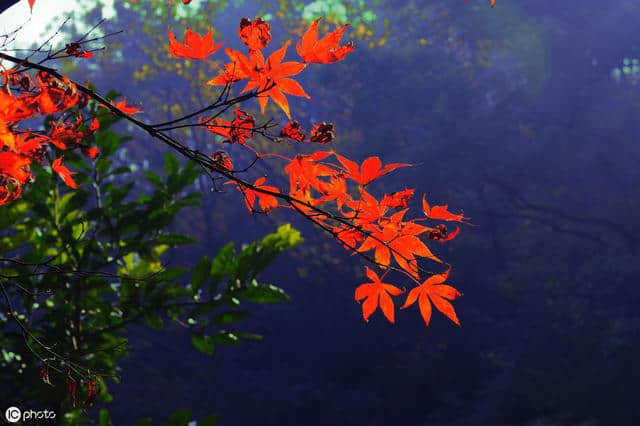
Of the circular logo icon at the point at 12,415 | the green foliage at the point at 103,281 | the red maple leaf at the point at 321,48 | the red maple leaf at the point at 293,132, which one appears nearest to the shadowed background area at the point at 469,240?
the green foliage at the point at 103,281

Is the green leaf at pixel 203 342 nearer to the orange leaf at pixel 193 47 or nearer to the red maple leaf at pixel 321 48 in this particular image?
the orange leaf at pixel 193 47

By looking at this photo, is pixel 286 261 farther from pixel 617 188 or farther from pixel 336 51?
pixel 336 51

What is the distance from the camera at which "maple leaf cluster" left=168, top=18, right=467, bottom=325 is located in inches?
43.8

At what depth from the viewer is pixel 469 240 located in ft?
33.8

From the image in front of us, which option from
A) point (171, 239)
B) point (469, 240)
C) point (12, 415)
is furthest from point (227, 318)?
point (469, 240)

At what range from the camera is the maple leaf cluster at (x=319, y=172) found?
111 cm

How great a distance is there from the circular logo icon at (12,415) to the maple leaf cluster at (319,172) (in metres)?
1.58

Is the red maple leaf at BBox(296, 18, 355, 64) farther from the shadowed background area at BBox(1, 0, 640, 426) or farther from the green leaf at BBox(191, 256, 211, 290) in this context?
the shadowed background area at BBox(1, 0, 640, 426)

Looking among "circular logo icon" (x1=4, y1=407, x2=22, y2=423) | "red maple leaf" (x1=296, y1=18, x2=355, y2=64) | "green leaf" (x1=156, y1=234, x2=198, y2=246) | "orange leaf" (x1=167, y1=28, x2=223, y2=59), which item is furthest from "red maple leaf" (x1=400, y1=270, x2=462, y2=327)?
"circular logo icon" (x1=4, y1=407, x2=22, y2=423)

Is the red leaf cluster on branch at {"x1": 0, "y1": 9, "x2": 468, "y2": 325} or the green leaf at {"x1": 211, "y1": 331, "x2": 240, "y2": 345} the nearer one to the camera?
the red leaf cluster on branch at {"x1": 0, "y1": 9, "x2": 468, "y2": 325}

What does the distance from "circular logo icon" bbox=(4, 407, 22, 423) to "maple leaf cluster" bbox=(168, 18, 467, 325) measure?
1.58 meters

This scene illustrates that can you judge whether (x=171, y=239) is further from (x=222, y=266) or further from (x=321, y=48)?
(x=321, y=48)

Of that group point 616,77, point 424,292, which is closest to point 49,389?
point 424,292

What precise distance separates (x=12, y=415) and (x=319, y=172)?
Answer: 178 centimetres
